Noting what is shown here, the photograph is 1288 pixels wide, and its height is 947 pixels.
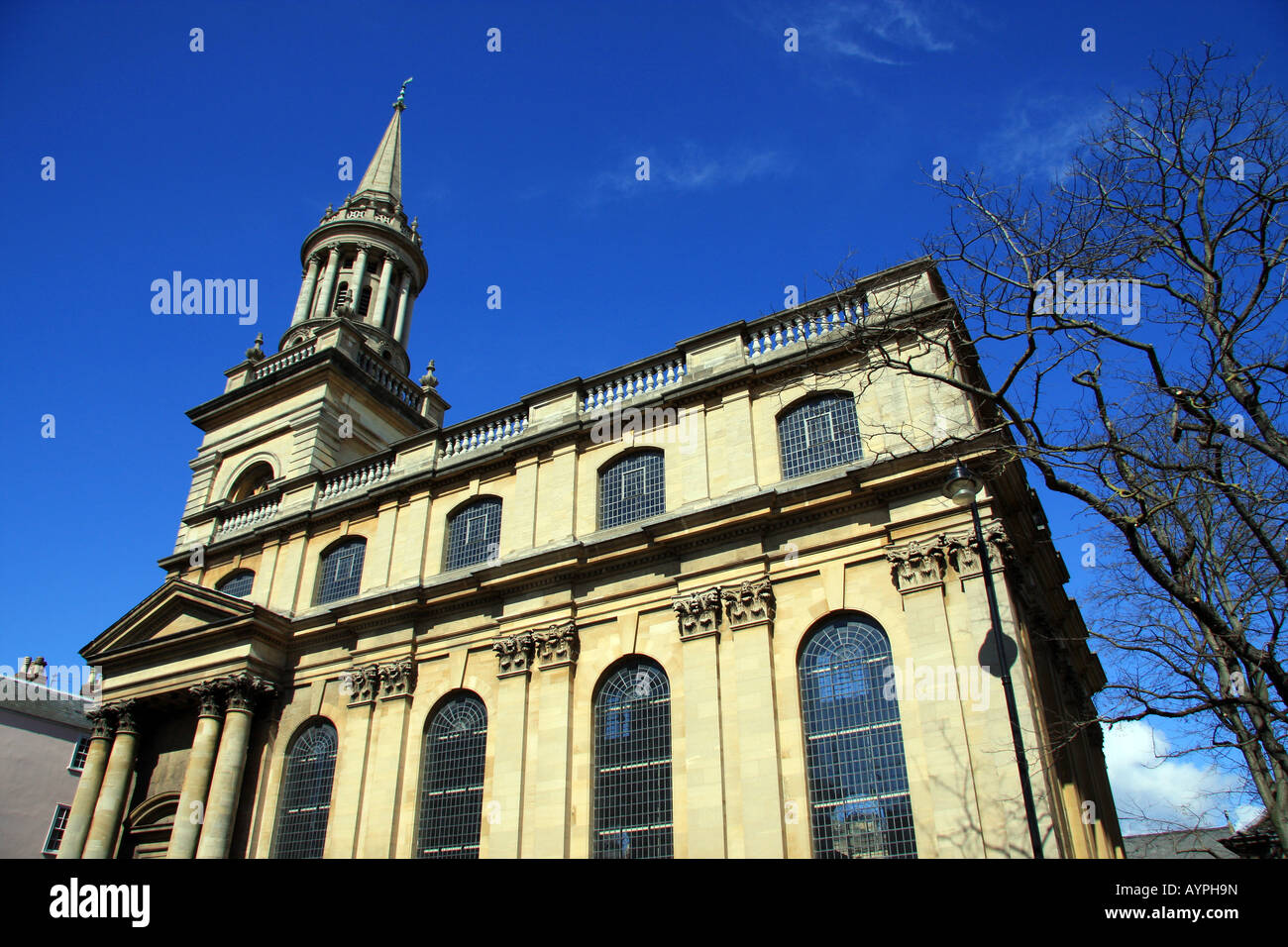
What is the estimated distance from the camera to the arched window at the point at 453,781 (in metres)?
18.2

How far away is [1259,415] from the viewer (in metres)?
10.2

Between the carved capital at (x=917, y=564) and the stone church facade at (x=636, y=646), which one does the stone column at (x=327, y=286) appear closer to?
the stone church facade at (x=636, y=646)

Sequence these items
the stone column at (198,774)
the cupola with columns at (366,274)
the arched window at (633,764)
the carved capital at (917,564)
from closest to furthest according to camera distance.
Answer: the carved capital at (917,564), the arched window at (633,764), the stone column at (198,774), the cupola with columns at (366,274)

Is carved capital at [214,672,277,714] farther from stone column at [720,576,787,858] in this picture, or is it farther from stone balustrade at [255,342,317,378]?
stone balustrade at [255,342,317,378]

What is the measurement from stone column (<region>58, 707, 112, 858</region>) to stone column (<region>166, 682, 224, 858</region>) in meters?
2.29

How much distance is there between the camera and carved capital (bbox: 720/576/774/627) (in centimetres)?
1667

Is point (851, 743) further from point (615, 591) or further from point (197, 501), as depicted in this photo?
point (197, 501)

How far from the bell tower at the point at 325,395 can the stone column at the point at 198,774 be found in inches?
232

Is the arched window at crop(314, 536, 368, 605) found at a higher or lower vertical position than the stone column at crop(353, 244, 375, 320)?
lower

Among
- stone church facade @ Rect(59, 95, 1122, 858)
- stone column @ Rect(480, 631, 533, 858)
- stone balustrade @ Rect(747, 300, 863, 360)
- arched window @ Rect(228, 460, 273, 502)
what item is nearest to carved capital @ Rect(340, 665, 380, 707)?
stone church facade @ Rect(59, 95, 1122, 858)

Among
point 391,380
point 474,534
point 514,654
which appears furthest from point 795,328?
point 391,380

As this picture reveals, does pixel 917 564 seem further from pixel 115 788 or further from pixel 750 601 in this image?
pixel 115 788

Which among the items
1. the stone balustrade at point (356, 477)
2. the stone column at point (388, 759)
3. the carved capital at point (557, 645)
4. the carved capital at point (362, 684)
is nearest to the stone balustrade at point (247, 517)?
the stone balustrade at point (356, 477)
